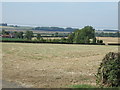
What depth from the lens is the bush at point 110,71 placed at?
856 cm

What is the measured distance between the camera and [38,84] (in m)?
10.1

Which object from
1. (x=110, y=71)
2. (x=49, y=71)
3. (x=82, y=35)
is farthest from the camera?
(x=82, y=35)

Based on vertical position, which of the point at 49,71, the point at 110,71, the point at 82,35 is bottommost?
the point at 49,71

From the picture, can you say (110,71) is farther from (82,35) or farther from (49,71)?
(82,35)

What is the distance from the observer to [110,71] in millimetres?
8680

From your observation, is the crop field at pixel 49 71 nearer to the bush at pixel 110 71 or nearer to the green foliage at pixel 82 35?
the bush at pixel 110 71

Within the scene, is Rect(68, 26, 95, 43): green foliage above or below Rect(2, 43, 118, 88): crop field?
above

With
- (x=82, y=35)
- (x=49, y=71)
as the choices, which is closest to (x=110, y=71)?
(x=49, y=71)

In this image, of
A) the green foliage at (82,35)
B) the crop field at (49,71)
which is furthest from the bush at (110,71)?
the green foliage at (82,35)

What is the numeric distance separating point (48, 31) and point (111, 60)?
11319 centimetres

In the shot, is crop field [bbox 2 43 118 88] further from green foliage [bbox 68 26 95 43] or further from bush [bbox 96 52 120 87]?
green foliage [bbox 68 26 95 43]

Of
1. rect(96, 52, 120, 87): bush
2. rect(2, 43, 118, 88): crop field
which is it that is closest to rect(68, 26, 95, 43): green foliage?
rect(2, 43, 118, 88): crop field

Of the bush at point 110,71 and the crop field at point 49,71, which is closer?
the bush at point 110,71

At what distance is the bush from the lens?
856 cm
